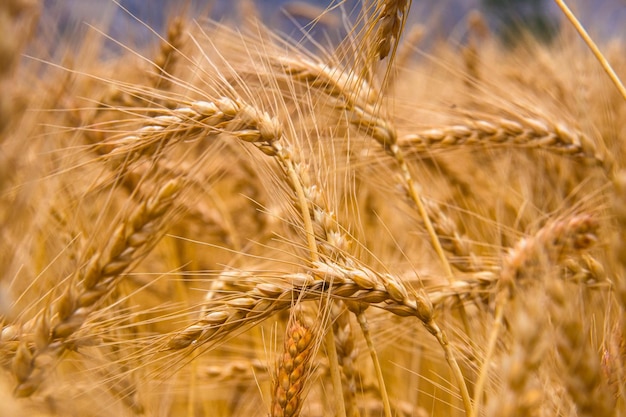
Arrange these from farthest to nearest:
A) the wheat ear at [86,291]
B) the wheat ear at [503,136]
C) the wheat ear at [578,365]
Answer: the wheat ear at [503,136] → the wheat ear at [86,291] → the wheat ear at [578,365]

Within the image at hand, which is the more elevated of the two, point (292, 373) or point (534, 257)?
point (534, 257)

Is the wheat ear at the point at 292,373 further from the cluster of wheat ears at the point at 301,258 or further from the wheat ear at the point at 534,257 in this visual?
the wheat ear at the point at 534,257

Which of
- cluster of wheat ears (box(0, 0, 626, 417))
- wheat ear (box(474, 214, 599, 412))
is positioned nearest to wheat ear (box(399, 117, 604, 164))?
cluster of wheat ears (box(0, 0, 626, 417))

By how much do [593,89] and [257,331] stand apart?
1201 mm

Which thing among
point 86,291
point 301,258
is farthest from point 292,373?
point 86,291

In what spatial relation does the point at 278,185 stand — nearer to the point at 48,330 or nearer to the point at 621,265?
the point at 48,330

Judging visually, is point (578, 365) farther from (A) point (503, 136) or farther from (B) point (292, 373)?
(A) point (503, 136)

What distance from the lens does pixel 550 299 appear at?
1.79 feet

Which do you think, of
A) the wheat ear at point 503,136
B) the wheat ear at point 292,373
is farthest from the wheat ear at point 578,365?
the wheat ear at point 503,136

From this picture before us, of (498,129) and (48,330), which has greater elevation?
(498,129)

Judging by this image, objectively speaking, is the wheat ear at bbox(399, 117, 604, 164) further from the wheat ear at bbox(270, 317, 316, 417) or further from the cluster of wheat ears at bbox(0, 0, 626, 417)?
the wheat ear at bbox(270, 317, 316, 417)

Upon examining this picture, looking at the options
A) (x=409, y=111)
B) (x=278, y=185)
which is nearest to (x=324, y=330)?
(x=278, y=185)

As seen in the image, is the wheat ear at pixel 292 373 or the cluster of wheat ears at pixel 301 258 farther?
the wheat ear at pixel 292 373

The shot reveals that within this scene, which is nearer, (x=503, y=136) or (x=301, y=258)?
(x=301, y=258)
